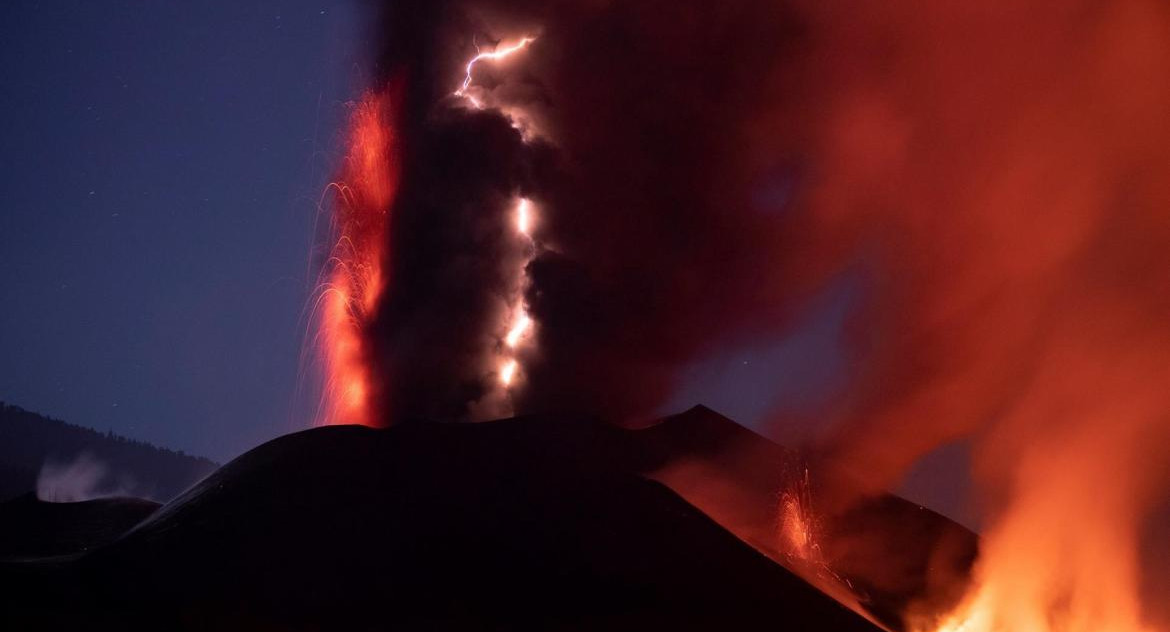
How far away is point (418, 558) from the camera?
21.5 meters

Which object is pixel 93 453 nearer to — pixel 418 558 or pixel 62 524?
pixel 62 524

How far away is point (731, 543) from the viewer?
23.7 m

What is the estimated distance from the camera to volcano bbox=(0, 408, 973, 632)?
19125 millimetres

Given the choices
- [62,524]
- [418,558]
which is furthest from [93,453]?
[418,558]

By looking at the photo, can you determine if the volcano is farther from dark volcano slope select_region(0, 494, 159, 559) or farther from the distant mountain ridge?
the distant mountain ridge

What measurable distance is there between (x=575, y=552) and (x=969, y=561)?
1841cm

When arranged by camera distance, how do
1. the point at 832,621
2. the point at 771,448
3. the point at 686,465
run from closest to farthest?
the point at 832,621 → the point at 686,465 → the point at 771,448

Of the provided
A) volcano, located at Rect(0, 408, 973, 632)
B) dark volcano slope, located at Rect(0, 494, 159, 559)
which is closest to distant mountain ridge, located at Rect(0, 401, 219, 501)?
dark volcano slope, located at Rect(0, 494, 159, 559)

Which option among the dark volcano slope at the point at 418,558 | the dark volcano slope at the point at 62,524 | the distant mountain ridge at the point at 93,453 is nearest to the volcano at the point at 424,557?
the dark volcano slope at the point at 418,558

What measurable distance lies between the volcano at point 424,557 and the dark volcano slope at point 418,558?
6cm

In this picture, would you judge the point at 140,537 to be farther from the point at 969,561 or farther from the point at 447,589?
the point at 969,561

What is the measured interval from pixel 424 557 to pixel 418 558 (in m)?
0.15

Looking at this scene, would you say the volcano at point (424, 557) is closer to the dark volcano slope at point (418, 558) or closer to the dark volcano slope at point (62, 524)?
the dark volcano slope at point (418, 558)

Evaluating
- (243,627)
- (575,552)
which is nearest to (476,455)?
(575,552)
